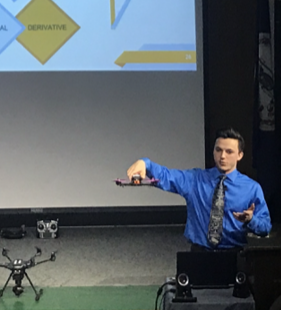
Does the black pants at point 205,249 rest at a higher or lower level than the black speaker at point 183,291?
higher

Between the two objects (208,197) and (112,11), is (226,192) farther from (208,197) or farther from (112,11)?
(112,11)

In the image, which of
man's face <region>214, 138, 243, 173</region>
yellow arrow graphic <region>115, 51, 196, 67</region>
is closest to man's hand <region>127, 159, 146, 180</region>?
man's face <region>214, 138, 243, 173</region>

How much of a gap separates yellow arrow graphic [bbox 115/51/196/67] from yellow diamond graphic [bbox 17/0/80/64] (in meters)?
0.35

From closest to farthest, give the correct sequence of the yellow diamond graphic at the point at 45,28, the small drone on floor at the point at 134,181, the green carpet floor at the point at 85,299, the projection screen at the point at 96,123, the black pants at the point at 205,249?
the small drone on floor at the point at 134,181 → the black pants at the point at 205,249 → the green carpet floor at the point at 85,299 → the yellow diamond graphic at the point at 45,28 → the projection screen at the point at 96,123

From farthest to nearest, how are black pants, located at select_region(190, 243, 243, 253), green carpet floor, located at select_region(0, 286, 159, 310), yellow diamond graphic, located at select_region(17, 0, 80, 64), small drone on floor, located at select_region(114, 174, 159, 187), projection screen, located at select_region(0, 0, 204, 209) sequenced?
projection screen, located at select_region(0, 0, 204, 209) → yellow diamond graphic, located at select_region(17, 0, 80, 64) → green carpet floor, located at select_region(0, 286, 159, 310) → black pants, located at select_region(190, 243, 243, 253) → small drone on floor, located at select_region(114, 174, 159, 187)

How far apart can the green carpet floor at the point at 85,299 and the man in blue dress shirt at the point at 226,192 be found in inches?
23.0

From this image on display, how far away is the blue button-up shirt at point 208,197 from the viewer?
6.05 feet

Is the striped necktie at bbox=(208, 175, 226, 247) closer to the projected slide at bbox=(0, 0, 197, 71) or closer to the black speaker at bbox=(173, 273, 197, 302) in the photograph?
the black speaker at bbox=(173, 273, 197, 302)

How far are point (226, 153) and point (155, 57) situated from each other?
4.62 ft

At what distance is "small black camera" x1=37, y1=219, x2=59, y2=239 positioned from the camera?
10.5 feet

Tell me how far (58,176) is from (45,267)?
0.71 m

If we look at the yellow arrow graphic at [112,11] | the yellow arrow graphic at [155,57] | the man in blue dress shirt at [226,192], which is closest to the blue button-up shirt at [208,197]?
the man in blue dress shirt at [226,192]

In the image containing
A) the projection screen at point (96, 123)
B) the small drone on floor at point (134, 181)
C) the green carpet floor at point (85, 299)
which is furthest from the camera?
the projection screen at point (96, 123)

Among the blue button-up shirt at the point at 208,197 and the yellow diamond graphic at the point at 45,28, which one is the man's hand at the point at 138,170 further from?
the yellow diamond graphic at the point at 45,28
